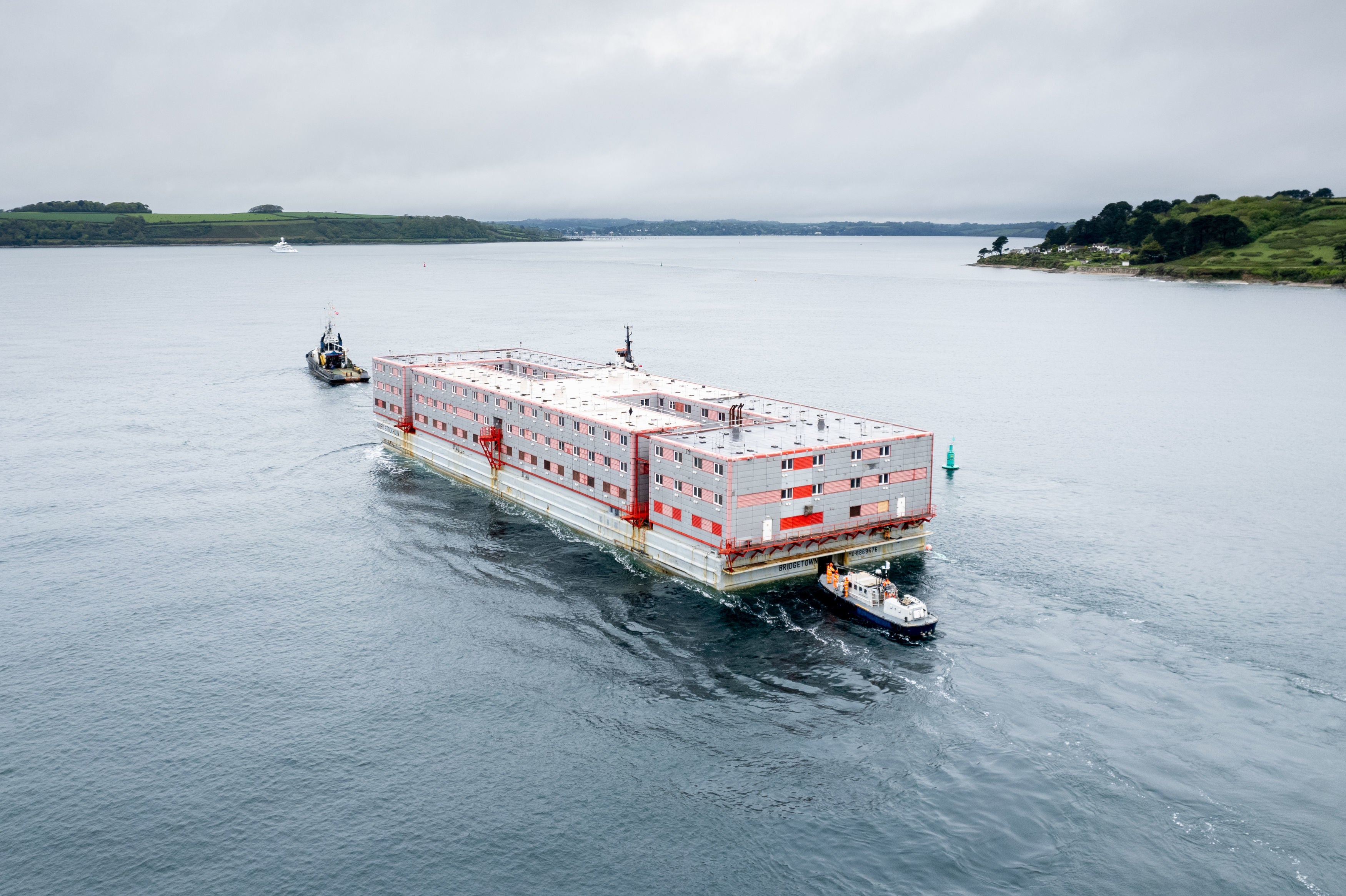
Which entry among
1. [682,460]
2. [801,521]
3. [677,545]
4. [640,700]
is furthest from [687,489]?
[640,700]

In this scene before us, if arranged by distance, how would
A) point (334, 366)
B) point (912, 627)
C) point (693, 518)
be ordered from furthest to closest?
point (334, 366), point (693, 518), point (912, 627)

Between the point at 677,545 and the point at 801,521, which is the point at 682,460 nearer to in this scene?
the point at 677,545

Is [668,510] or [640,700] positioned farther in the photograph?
[668,510]

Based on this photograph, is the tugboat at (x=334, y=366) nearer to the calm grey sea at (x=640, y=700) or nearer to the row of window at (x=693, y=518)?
the calm grey sea at (x=640, y=700)

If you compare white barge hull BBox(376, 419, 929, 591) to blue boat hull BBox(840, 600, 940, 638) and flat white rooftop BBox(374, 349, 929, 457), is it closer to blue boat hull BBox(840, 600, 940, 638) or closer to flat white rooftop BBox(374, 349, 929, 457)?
flat white rooftop BBox(374, 349, 929, 457)

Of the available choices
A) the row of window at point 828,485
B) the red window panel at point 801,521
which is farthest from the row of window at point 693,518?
the row of window at point 828,485

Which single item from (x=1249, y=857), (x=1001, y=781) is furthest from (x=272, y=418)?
(x=1249, y=857)

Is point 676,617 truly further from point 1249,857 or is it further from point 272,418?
point 272,418

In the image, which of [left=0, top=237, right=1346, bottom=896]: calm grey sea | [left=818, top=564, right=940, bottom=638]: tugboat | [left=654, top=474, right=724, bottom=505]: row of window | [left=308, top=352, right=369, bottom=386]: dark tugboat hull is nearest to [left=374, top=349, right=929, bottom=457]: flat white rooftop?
[left=654, top=474, right=724, bottom=505]: row of window
